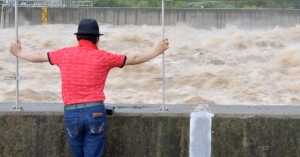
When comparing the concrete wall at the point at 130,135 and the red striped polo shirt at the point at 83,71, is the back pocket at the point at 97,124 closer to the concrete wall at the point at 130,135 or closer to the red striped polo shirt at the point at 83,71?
the red striped polo shirt at the point at 83,71

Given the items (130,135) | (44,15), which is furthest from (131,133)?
(44,15)

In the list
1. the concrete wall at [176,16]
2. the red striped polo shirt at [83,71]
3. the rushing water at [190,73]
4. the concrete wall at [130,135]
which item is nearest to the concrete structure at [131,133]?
the concrete wall at [130,135]

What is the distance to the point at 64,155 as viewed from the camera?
16.6 ft

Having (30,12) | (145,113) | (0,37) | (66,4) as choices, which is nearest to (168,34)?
(66,4)

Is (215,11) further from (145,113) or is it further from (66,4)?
(145,113)

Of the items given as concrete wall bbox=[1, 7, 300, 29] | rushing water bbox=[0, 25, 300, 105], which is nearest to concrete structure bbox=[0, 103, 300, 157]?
rushing water bbox=[0, 25, 300, 105]

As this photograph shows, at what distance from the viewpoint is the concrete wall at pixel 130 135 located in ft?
16.3

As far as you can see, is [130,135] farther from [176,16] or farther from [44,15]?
[176,16]

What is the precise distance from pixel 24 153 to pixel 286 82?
7872mm

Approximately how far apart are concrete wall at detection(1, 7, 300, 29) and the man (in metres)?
21.9

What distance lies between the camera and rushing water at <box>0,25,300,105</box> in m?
10.1

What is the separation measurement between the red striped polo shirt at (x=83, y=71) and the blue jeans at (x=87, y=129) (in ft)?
0.29

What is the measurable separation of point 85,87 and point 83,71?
5.0 inches

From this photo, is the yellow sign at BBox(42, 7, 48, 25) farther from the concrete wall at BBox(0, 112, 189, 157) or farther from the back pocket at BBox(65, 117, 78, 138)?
the back pocket at BBox(65, 117, 78, 138)
